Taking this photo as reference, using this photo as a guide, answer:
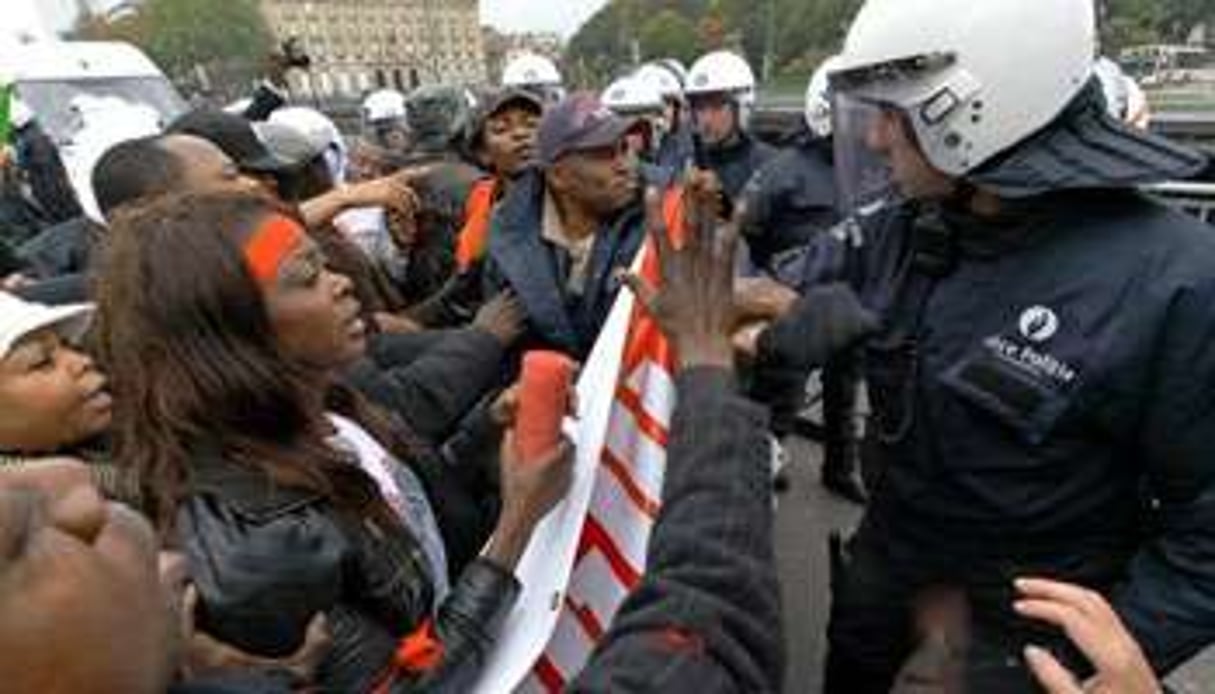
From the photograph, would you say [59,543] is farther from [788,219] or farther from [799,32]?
[799,32]

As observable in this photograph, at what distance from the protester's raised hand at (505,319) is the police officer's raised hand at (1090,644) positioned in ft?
5.64

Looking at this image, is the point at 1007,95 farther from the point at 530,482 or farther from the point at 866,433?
the point at 530,482

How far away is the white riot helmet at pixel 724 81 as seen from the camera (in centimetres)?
704

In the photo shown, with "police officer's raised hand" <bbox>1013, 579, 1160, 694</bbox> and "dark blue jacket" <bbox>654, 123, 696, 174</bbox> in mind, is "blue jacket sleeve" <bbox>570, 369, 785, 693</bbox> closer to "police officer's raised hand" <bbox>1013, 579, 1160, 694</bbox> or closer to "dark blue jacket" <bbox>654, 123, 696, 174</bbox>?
"police officer's raised hand" <bbox>1013, 579, 1160, 694</bbox>

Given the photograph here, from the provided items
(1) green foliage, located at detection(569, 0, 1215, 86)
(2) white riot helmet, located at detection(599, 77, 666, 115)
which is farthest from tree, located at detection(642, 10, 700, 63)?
(2) white riot helmet, located at detection(599, 77, 666, 115)

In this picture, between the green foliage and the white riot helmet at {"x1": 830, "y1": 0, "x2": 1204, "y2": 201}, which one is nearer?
the white riot helmet at {"x1": 830, "y1": 0, "x2": 1204, "y2": 201}

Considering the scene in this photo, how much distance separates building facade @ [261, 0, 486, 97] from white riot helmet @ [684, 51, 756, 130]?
296 ft

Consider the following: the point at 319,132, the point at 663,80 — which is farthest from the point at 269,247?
the point at 663,80

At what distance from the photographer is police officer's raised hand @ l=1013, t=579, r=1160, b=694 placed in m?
1.33

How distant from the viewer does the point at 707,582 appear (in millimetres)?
1285

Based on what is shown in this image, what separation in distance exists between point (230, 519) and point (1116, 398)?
1.45 meters

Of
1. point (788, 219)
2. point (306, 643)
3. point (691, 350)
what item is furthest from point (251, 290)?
point (788, 219)

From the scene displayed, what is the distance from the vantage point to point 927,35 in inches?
76.6

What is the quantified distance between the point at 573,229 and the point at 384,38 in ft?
350
